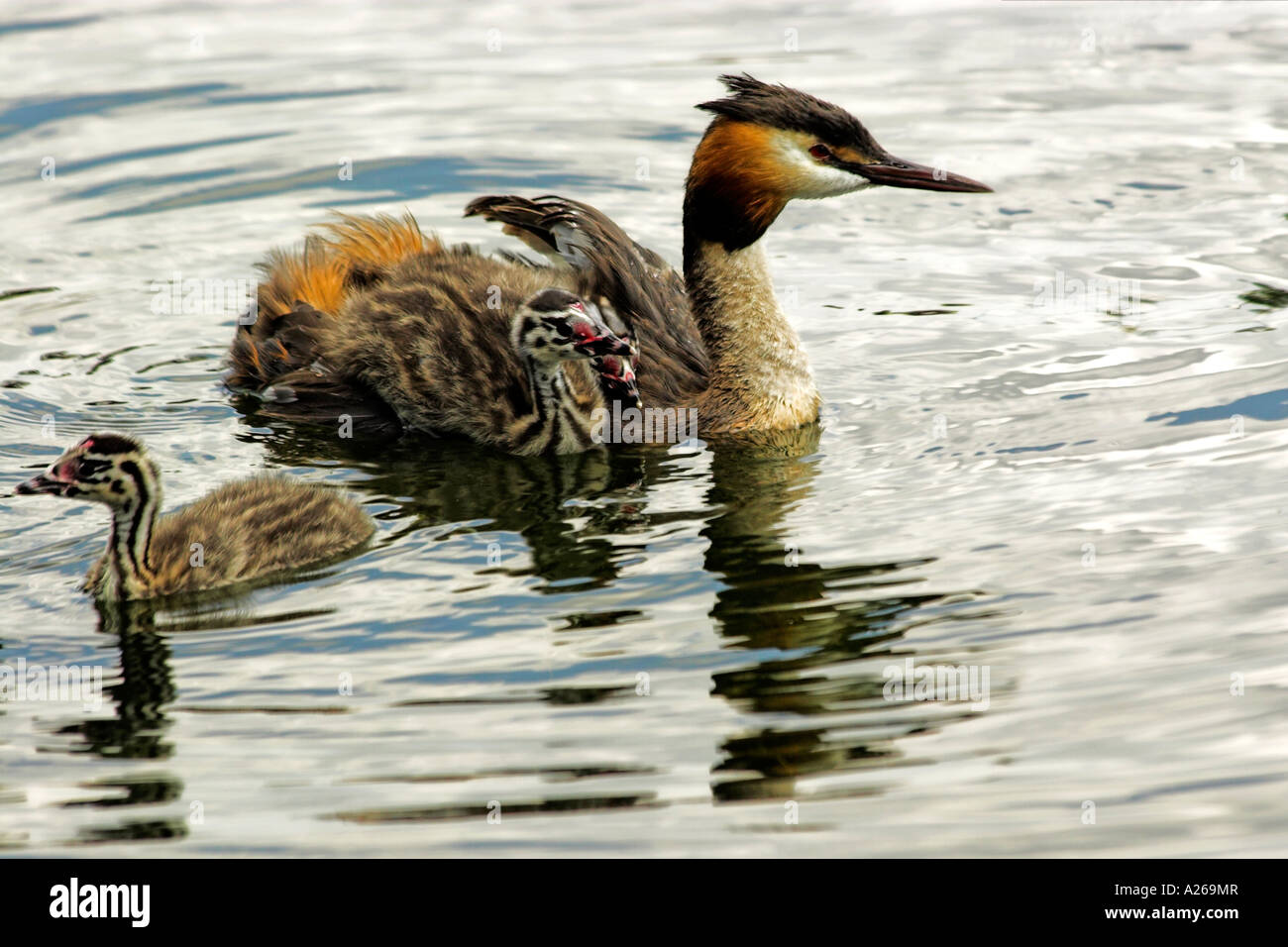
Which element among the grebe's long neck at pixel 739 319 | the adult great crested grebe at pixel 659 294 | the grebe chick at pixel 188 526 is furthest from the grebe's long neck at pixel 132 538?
the grebe's long neck at pixel 739 319

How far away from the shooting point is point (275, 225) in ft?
35.1

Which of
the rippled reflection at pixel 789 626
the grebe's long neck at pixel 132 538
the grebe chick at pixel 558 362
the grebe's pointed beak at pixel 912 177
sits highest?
the grebe's pointed beak at pixel 912 177

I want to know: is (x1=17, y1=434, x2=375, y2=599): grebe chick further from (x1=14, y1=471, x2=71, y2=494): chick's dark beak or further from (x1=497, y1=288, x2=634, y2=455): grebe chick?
(x1=497, y1=288, x2=634, y2=455): grebe chick

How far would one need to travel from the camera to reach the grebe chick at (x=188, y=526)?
600cm

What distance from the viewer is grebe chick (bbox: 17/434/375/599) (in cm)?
600

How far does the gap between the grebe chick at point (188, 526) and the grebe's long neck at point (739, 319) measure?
1.95 meters

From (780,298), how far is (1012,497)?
2.84 meters

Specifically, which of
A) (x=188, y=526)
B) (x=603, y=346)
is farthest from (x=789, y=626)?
(x=188, y=526)

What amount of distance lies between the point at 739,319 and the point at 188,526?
8.97 ft

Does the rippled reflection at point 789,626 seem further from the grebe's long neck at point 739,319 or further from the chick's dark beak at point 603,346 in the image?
the chick's dark beak at point 603,346

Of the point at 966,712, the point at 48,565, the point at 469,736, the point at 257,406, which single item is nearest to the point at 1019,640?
the point at 966,712

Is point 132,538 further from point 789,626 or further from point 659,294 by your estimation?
point 659,294

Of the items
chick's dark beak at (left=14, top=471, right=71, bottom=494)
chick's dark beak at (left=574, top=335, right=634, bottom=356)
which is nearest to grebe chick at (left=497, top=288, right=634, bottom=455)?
chick's dark beak at (left=574, top=335, right=634, bottom=356)

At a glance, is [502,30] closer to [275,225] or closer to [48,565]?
[275,225]
